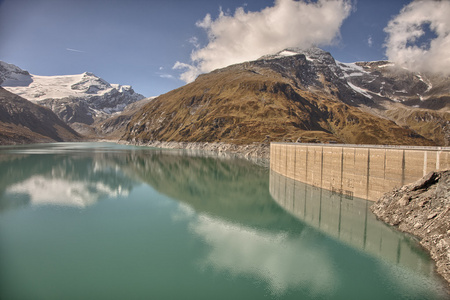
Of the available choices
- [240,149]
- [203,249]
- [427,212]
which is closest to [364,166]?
[427,212]

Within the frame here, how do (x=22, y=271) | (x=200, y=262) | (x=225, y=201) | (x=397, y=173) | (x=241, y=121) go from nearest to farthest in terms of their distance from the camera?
1. (x=22, y=271)
2. (x=200, y=262)
3. (x=397, y=173)
4. (x=225, y=201)
5. (x=241, y=121)

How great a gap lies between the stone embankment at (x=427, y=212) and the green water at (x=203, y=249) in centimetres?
124

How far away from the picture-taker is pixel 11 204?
151 feet

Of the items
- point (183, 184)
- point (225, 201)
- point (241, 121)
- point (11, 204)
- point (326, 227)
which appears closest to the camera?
point (326, 227)

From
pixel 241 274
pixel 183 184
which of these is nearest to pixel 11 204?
pixel 183 184

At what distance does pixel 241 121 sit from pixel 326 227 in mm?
154360

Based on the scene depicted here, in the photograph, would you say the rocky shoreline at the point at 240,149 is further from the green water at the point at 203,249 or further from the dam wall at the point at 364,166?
the green water at the point at 203,249

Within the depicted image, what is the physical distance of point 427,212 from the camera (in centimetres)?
3012

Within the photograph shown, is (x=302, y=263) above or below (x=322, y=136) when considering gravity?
below

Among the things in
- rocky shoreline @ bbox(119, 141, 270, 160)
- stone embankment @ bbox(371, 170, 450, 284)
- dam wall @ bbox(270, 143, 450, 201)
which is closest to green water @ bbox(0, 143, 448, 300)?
stone embankment @ bbox(371, 170, 450, 284)

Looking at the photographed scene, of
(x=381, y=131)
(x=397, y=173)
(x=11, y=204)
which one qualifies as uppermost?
(x=381, y=131)

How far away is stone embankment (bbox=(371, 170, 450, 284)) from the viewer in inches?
999

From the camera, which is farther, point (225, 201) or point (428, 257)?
point (225, 201)

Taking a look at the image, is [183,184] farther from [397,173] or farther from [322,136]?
[322,136]
